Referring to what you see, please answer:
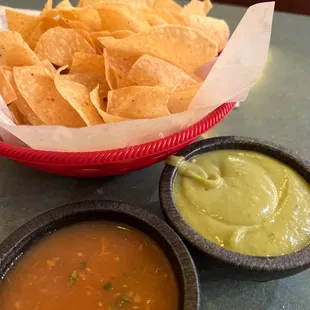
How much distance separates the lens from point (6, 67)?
1.25 m

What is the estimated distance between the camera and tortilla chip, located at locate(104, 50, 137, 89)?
1229 mm

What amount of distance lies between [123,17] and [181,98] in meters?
0.33

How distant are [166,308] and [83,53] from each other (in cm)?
75

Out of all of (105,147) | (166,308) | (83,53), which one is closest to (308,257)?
(166,308)

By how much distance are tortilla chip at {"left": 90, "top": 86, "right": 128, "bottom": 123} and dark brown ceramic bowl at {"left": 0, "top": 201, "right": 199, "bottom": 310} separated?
231 mm

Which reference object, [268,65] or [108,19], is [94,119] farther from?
[268,65]

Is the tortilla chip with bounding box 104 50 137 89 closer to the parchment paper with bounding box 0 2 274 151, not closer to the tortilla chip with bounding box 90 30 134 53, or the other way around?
the tortilla chip with bounding box 90 30 134 53

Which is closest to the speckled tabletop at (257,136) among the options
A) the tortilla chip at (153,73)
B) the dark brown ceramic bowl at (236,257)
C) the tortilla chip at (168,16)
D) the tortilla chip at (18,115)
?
the dark brown ceramic bowl at (236,257)

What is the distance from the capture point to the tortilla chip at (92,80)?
125 cm

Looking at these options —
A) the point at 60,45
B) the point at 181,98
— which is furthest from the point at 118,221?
the point at 60,45

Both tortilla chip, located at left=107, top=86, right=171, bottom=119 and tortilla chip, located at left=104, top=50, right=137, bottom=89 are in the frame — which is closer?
tortilla chip, located at left=107, top=86, right=171, bottom=119

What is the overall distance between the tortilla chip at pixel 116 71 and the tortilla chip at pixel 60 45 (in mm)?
A: 99

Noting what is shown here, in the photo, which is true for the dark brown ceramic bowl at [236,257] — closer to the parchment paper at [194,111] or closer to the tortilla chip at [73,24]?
the parchment paper at [194,111]

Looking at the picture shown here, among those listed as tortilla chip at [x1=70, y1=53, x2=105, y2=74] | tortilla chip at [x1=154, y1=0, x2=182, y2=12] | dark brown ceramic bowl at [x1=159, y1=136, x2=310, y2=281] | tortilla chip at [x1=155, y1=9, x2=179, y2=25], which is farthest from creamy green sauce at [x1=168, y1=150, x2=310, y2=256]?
tortilla chip at [x1=154, y1=0, x2=182, y2=12]
